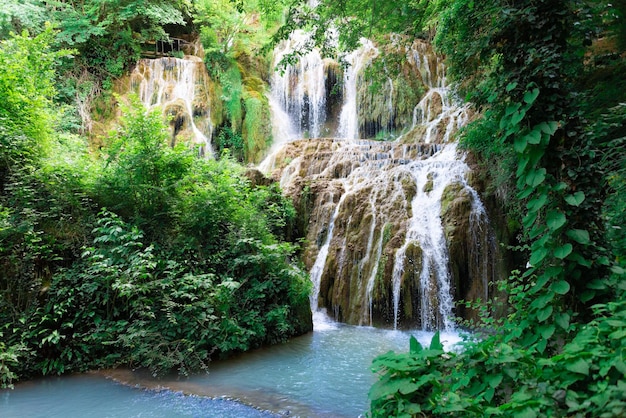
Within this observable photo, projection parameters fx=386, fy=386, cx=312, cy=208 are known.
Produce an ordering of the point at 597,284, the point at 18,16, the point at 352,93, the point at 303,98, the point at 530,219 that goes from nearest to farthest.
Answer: the point at 597,284
the point at 530,219
the point at 18,16
the point at 352,93
the point at 303,98

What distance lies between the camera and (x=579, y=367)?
2.00 meters

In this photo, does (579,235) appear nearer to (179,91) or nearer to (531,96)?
(531,96)

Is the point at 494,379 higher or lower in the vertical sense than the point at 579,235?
lower

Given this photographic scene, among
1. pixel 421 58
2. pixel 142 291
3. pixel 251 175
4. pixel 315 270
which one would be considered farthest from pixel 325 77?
pixel 142 291

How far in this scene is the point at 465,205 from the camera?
952cm

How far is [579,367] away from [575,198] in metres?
1.15

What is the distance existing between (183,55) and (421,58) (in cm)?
1151

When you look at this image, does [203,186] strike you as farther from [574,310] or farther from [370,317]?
[574,310]

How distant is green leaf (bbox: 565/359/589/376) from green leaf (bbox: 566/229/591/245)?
34.3 inches

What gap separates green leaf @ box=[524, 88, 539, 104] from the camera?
8.83 ft

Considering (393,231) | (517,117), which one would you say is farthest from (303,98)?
(517,117)

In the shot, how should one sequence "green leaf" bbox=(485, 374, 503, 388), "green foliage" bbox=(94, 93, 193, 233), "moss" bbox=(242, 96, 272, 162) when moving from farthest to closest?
"moss" bbox=(242, 96, 272, 162) < "green foliage" bbox=(94, 93, 193, 233) < "green leaf" bbox=(485, 374, 503, 388)

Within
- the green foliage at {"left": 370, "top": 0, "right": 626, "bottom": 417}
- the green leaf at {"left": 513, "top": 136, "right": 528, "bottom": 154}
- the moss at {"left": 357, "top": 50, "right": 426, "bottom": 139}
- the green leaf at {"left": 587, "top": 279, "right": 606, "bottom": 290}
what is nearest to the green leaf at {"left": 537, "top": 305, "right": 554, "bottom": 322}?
the green foliage at {"left": 370, "top": 0, "right": 626, "bottom": 417}

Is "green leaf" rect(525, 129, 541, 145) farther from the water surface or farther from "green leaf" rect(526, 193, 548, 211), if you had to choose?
the water surface
